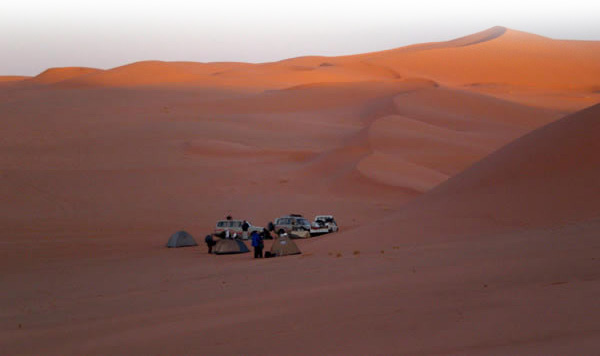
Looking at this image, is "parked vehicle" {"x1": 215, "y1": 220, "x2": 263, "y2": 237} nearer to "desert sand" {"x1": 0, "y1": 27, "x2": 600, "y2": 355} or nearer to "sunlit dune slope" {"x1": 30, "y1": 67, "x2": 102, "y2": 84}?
"desert sand" {"x1": 0, "y1": 27, "x2": 600, "y2": 355}

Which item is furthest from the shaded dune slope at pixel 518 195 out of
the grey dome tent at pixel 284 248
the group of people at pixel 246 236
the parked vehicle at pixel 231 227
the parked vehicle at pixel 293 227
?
the parked vehicle at pixel 231 227

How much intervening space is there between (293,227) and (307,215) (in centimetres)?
519

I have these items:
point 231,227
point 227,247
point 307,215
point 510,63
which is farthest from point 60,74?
point 227,247

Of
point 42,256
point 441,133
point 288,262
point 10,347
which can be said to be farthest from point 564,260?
point 441,133

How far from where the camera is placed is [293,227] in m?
25.5

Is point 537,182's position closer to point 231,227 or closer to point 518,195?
point 518,195

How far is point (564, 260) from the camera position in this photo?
1054 centimetres

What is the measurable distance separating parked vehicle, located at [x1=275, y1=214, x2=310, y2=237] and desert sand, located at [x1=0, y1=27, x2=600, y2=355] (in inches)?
126

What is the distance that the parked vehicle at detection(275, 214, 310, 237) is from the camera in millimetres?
25438

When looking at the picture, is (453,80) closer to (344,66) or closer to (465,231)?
(344,66)

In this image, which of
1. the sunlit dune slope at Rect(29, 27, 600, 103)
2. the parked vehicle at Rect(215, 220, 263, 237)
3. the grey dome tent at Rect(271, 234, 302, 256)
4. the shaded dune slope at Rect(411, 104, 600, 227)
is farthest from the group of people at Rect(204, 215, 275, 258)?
the sunlit dune slope at Rect(29, 27, 600, 103)

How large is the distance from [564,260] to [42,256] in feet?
54.6

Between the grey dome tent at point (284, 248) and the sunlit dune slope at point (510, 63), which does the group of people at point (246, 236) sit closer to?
the grey dome tent at point (284, 248)

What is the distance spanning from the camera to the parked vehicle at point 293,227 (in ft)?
83.5
